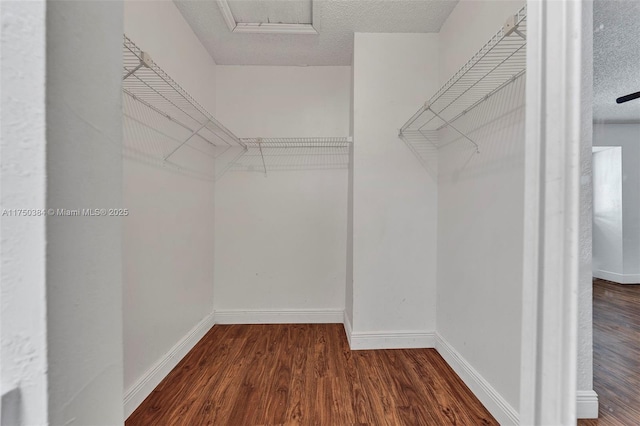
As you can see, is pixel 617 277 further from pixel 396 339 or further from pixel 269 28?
pixel 269 28

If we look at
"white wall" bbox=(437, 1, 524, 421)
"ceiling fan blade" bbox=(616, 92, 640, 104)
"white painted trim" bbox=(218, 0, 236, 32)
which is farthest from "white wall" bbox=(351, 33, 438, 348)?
"ceiling fan blade" bbox=(616, 92, 640, 104)

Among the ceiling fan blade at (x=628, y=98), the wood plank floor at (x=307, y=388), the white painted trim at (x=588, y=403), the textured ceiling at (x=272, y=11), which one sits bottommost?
the wood plank floor at (x=307, y=388)

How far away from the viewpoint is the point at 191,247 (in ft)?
6.51

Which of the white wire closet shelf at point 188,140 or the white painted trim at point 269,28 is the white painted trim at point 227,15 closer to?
the white painted trim at point 269,28

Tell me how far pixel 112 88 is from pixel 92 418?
54cm

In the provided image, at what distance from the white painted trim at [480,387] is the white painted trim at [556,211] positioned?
0.89m

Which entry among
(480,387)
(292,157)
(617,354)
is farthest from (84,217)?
(292,157)

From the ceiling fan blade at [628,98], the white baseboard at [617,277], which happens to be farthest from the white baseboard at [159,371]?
the ceiling fan blade at [628,98]

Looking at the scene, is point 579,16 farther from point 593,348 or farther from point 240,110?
point 240,110

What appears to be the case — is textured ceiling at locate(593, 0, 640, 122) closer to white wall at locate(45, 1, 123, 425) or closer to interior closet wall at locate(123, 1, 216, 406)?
white wall at locate(45, 1, 123, 425)

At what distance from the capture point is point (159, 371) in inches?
60.4

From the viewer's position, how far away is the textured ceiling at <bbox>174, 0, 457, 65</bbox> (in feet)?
5.70

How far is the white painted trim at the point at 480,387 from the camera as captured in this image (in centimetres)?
120

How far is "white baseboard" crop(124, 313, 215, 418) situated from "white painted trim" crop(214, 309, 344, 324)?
247 millimetres
